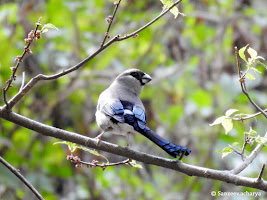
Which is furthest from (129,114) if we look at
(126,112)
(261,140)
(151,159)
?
(261,140)

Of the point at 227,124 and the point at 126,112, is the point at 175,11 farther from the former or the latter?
the point at 126,112

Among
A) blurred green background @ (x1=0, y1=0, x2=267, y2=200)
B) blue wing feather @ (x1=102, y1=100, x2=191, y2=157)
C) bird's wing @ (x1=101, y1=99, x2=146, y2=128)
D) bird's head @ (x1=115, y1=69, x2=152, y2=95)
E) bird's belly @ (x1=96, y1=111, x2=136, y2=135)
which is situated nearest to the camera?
blue wing feather @ (x1=102, y1=100, x2=191, y2=157)

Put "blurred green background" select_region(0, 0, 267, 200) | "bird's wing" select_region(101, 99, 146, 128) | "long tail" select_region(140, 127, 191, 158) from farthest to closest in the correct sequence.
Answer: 1. "blurred green background" select_region(0, 0, 267, 200)
2. "bird's wing" select_region(101, 99, 146, 128)
3. "long tail" select_region(140, 127, 191, 158)

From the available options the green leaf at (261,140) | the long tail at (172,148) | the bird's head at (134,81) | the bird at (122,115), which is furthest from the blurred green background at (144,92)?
the green leaf at (261,140)

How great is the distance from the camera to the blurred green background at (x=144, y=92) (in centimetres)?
428

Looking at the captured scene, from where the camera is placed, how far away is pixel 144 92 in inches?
202

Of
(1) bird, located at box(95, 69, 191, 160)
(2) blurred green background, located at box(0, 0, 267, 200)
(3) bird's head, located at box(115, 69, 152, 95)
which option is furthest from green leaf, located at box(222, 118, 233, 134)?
(2) blurred green background, located at box(0, 0, 267, 200)

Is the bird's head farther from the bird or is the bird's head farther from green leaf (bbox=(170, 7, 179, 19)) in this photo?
green leaf (bbox=(170, 7, 179, 19))

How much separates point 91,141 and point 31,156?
247cm

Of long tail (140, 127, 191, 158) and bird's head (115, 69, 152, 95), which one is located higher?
bird's head (115, 69, 152, 95)

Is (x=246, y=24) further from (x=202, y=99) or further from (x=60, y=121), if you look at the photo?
(x=60, y=121)

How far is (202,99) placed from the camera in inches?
175

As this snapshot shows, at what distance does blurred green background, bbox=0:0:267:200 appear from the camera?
14.0 feet

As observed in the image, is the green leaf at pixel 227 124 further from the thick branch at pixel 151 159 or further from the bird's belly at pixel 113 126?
the bird's belly at pixel 113 126
